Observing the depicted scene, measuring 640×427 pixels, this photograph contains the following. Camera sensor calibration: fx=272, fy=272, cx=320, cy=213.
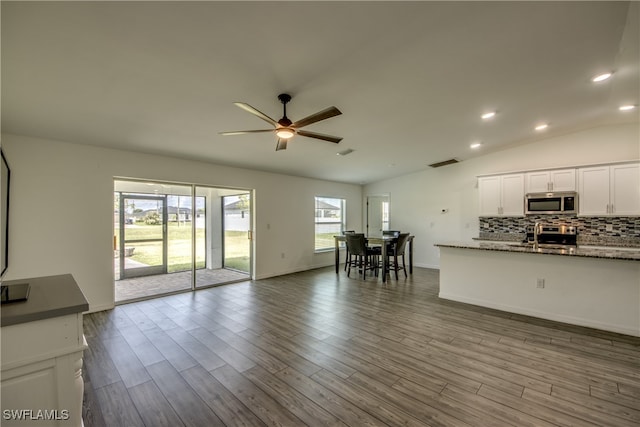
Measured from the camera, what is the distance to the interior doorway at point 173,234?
5.33 meters

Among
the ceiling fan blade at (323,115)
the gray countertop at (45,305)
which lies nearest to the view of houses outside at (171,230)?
the ceiling fan blade at (323,115)

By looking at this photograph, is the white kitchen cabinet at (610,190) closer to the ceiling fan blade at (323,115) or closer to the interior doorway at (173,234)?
the ceiling fan blade at (323,115)

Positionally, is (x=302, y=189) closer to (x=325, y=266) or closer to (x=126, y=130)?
(x=325, y=266)

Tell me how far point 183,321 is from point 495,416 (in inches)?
135

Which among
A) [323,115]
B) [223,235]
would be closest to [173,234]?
[223,235]

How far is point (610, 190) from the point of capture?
472 cm

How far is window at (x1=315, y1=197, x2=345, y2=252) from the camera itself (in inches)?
295

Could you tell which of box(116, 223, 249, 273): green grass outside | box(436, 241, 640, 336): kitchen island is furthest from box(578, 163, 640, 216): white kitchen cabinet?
box(116, 223, 249, 273): green grass outside

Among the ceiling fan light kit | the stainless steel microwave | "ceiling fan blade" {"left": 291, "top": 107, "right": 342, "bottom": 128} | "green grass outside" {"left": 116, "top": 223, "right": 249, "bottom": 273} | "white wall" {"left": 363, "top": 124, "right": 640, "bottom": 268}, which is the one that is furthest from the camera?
"green grass outside" {"left": 116, "top": 223, "right": 249, "bottom": 273}

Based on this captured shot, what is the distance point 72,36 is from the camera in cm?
186

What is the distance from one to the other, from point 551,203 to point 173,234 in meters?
7.69

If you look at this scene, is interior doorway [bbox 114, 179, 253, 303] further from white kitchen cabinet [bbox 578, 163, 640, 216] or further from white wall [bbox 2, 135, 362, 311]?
white kitchen cabinet [bbox 578, 163, 640, 216]

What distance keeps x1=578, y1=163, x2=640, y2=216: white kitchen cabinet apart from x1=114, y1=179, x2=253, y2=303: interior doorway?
21.2 ft

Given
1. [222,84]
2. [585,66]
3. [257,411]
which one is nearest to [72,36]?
[222,84]
